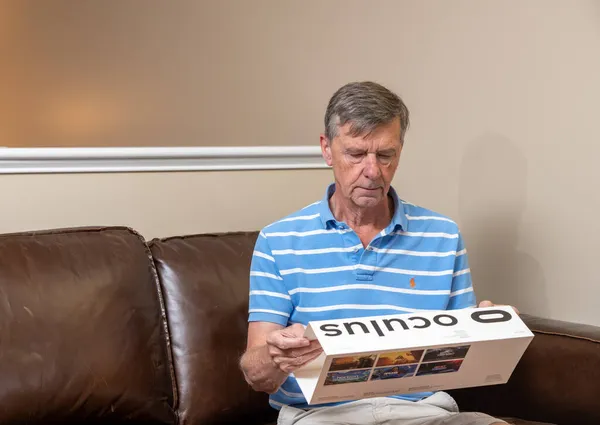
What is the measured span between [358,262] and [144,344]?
0.55 metres

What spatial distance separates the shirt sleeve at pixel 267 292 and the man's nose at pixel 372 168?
271 millimetres

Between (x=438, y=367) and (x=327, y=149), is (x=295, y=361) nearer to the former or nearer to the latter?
(x=438, y=367)

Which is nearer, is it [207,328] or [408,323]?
[408,323]

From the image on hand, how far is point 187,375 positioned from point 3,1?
8.10 ft

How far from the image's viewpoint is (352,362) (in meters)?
1.20

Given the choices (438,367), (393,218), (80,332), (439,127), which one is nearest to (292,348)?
(438,367)

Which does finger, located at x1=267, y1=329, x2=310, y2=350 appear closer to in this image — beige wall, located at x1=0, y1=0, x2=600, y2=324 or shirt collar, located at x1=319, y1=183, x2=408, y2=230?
shirt collar, located at x1=319, y1=183, x2=408, y2=230

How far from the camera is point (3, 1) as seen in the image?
346cm

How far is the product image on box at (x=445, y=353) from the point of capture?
1226 mm

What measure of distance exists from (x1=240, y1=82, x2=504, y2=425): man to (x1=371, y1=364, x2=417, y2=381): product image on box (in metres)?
0.24

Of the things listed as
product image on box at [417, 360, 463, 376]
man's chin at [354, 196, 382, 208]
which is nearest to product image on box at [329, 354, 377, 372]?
product image on box at [417, 360, 463, 376]

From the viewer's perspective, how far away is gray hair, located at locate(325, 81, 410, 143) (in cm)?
152

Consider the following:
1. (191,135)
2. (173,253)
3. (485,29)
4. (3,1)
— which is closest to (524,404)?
(173,253)

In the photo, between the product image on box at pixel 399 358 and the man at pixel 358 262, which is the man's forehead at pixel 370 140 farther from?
the product image on box at pixel 399 358
